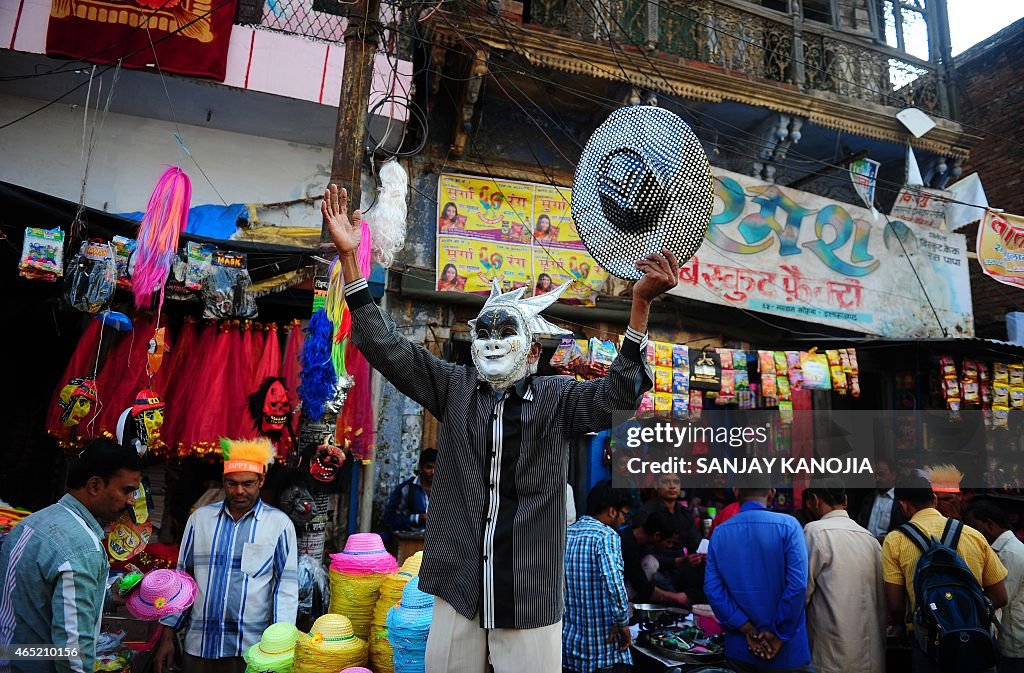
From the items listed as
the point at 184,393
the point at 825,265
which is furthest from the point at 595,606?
the point at 825,265

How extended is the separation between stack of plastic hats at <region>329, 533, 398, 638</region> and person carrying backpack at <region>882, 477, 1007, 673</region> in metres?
3.14

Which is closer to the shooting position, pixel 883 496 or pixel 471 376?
pixel 471 376

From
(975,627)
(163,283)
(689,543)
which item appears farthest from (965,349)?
(163,283)

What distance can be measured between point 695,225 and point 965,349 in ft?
25.4

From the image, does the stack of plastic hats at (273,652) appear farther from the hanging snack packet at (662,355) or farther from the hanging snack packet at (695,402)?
the hanging snack packet at (695,402)

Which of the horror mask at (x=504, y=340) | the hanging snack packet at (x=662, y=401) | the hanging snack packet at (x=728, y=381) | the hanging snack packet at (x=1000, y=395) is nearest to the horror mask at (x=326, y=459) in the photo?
the horror mask at (x=504, y=340)

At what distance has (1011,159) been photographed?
35.8 feet

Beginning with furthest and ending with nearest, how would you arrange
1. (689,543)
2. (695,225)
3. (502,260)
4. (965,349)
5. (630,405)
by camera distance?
(965,349) < (502,260) < (689,543) < (695,225) < (630,405)

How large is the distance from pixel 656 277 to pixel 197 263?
158 inches

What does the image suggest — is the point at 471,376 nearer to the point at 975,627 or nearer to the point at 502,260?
the point at 975,627

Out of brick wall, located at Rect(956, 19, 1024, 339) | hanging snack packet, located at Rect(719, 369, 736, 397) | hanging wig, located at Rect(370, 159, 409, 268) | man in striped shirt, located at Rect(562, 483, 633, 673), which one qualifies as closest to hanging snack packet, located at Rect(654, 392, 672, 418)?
hanging snack packet, located at Rect(719, 369, 736, 397)

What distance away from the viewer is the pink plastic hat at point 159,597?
10.5 ft

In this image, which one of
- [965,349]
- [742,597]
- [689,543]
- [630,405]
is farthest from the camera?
[965,349]
